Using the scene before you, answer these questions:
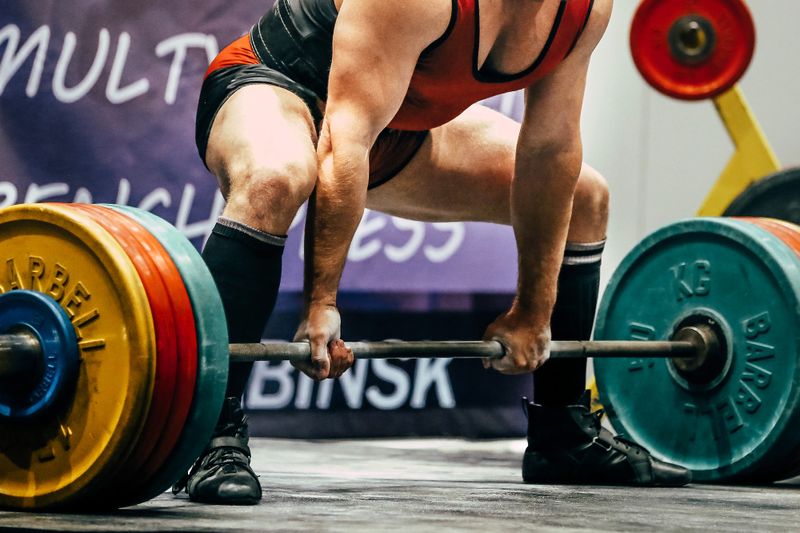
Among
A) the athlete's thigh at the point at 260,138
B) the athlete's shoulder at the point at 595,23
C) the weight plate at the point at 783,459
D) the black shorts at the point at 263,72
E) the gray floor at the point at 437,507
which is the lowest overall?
the gray floor at the point at 437,507

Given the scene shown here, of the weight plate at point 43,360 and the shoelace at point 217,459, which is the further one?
the shoelace at point 217,459

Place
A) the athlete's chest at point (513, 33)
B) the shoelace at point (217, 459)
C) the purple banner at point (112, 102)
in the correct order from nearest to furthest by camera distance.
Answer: the shoelace at point (217, 459), the athlete's chest at point (513, 33), the purple banner at point (112, 102)

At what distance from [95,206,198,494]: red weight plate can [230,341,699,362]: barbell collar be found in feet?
0.50

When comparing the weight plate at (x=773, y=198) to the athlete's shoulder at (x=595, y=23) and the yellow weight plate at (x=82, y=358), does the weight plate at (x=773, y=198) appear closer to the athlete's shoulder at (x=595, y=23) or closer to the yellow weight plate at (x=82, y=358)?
the athlete's shoulder at (x=595, y=23)

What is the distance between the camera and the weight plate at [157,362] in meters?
1.72

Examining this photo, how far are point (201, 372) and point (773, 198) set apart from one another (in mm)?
2191

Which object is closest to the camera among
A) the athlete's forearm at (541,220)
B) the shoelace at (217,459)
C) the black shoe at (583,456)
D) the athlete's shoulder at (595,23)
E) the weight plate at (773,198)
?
the shoelace at (217,459)

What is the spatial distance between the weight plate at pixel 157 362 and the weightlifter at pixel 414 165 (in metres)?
0.24

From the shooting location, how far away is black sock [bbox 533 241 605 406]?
2.64 meters

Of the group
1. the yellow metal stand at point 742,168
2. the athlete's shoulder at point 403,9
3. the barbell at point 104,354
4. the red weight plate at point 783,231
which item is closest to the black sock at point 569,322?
the red weight plate at point 783,231

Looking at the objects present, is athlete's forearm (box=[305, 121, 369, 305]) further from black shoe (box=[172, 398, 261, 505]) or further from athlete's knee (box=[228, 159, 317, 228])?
black shoe (box=[172, 398, 261, 505])

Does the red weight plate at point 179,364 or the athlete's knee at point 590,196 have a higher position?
the athlete's knee at point 590,196

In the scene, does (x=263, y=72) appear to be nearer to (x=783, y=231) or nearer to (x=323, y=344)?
→ (x=323, y=344)

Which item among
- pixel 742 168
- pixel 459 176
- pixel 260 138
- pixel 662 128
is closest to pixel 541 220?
pixel 459 176
